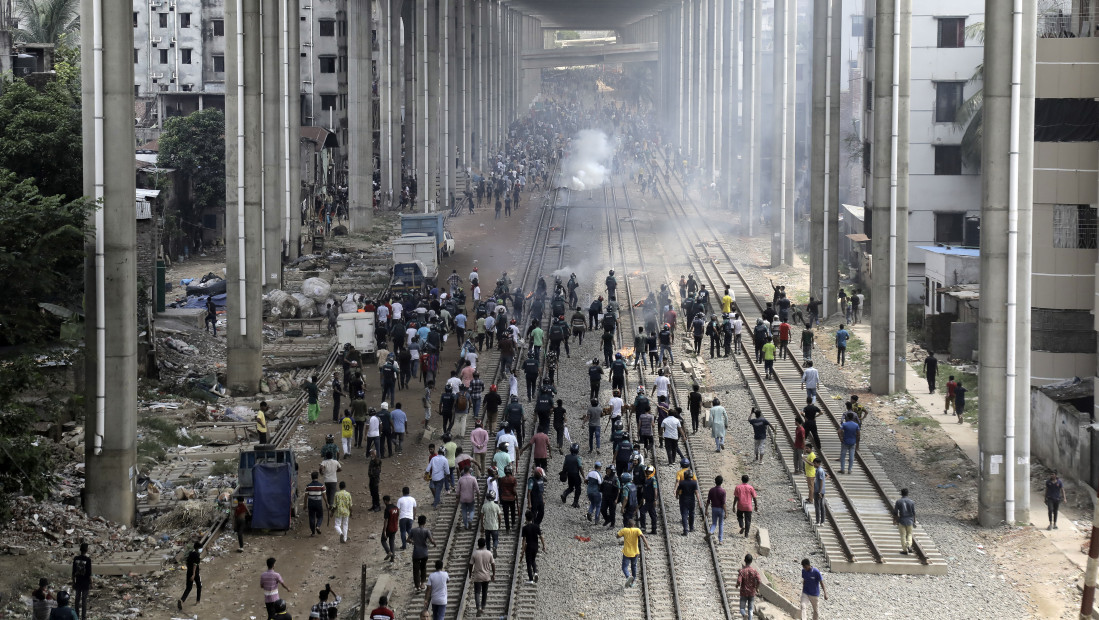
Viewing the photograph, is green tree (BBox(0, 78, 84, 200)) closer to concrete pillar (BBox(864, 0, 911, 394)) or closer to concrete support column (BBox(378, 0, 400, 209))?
concrete pillar (BBox(864, 0, 911, 394))

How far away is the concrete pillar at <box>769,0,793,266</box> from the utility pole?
3186 centimetres

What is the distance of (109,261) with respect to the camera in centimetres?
2534

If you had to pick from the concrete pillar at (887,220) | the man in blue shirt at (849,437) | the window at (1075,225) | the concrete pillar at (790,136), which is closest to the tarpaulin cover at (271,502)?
the man in blue shirt at (849,437)

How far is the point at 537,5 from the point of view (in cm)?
13100

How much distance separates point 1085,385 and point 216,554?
2001cm

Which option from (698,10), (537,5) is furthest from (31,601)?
(537,5)

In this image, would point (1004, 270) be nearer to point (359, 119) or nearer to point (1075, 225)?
point (1075, 225)

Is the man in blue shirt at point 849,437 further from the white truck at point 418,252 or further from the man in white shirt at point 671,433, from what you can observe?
the white truck at point 418,252

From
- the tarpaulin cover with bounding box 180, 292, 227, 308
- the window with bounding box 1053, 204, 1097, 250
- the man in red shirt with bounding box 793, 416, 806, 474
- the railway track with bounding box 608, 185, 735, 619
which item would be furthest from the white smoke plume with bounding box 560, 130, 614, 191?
the railway track with bounding box 608, 185, 735, 619

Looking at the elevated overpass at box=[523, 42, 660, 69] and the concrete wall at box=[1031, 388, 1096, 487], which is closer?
the concrete wall at box=[1031, 388, 1096, 487]

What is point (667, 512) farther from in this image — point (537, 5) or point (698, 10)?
point (537, 5)

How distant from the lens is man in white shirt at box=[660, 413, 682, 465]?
2858 cm

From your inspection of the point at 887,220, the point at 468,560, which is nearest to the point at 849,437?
the point at 468,560

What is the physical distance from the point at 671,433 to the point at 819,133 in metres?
22.8
